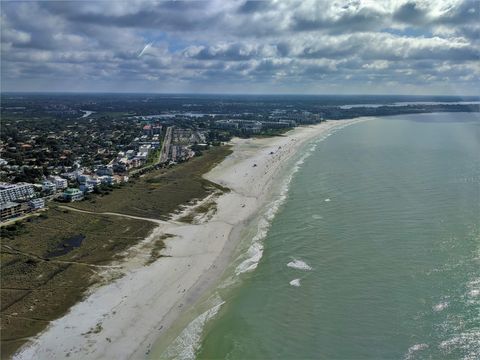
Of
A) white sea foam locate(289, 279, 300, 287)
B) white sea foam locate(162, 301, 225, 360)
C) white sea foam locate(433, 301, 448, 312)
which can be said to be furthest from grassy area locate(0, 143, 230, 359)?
white sea foam locate(433, 301, 448, 312)

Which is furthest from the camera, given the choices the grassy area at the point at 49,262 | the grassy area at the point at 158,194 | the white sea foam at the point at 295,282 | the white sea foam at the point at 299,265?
the grassy area at the point at 158,194

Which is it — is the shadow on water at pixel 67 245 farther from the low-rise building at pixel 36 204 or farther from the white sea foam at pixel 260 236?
the white sea foam at pixel 260 236

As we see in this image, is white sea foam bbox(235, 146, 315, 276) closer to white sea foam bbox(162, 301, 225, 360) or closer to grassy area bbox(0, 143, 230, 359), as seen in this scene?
white sea foam bbox(162, 301, 225, 360)

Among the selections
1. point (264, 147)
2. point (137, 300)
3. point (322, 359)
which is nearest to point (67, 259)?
point (137, 300)

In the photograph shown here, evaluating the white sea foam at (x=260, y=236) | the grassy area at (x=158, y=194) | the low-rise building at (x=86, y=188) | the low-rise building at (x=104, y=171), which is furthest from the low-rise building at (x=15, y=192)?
the white sea foam at (x=260, y=236)

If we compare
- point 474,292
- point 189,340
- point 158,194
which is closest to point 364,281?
point 474,292

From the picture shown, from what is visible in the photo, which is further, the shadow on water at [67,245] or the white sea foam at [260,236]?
the shadow on water at [67,245]

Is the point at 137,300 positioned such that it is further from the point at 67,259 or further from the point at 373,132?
the point at 373,132
